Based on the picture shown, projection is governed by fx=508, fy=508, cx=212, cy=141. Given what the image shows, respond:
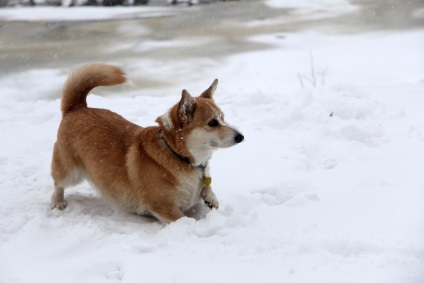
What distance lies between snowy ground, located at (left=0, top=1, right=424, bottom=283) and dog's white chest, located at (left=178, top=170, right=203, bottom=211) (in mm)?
189

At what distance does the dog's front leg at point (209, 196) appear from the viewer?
3.77m

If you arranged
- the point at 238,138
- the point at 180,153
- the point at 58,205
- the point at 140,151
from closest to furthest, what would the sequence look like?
1. the point at 238,138
2. the point at 180,153
3. the point at 140,151
4. the point at 58,205

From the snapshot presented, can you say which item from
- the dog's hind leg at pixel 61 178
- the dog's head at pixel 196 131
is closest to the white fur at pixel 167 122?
the dog's head at pixel 196 131

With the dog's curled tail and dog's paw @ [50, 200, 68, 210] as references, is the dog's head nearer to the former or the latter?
the dog's curled tail

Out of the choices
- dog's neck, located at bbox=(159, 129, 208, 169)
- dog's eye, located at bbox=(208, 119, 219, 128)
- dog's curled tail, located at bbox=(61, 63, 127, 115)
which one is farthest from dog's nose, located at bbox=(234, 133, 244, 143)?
dog's curled tail, located at bbox=(61, 63, 127, 115)

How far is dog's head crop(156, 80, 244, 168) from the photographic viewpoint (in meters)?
3.50

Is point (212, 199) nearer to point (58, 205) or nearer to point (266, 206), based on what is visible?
point (266, 206)

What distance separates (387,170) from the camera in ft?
13.9

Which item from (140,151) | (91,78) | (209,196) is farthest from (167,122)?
(91,78)

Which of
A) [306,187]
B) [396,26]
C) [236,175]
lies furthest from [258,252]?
[396,26]

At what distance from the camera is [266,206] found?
3779mm

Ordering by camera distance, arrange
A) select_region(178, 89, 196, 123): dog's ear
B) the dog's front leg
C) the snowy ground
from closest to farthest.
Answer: the snowy ground, select_region(178, 89, 196, 123): dog's ear, the dog's front leg

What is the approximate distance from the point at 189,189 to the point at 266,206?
1.95ft

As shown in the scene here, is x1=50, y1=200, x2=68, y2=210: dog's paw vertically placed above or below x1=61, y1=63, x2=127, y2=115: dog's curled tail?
below
